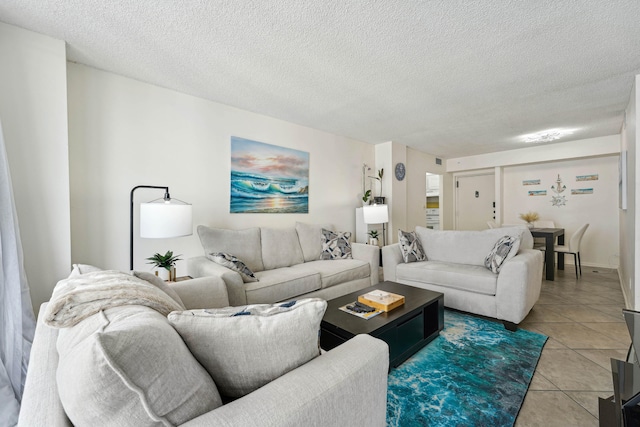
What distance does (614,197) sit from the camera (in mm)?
4848

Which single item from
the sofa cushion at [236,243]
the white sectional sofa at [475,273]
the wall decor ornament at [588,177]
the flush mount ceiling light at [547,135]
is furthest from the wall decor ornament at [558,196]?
the sofa cushion at [236,243]

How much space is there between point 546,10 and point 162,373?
2.57m

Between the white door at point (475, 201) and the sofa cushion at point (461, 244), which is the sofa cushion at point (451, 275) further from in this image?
the white door at point (475, 201)

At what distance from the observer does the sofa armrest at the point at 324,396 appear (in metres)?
0.61

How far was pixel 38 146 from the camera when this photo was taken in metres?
1.90

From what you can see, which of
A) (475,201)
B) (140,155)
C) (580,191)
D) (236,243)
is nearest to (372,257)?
(236,243)

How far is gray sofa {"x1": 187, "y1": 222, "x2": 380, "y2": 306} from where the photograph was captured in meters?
2.36

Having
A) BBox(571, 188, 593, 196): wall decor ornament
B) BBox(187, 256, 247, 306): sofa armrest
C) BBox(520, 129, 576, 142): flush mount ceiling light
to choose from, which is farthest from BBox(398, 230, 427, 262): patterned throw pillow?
BBox(571, 188, 593, 196): wall decor ornament

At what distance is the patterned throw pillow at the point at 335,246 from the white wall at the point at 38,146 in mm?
2456

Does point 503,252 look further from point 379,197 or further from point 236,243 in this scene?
point 236,243

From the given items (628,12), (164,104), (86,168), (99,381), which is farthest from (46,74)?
(628,12)

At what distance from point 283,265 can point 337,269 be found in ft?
2.04

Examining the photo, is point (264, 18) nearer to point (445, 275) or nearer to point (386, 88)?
point (386, 88)

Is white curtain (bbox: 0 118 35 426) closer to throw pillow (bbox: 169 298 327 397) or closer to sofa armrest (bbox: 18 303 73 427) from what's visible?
sofa armrest (bbox: 18 303 73 427)
